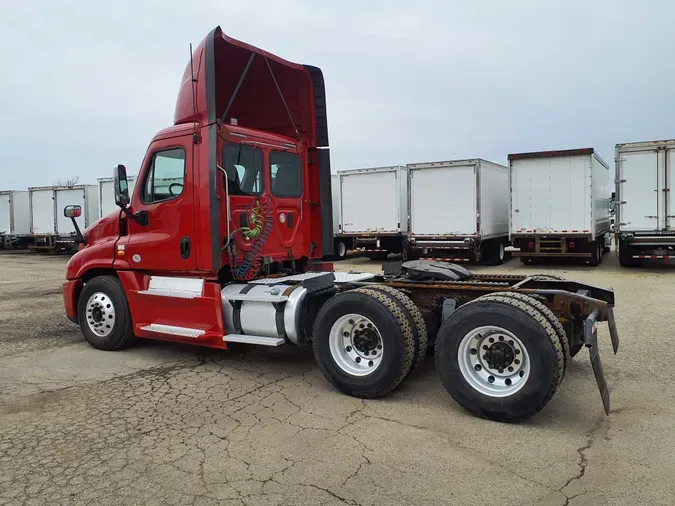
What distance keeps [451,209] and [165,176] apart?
11601 mm

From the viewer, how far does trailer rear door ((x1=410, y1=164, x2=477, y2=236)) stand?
1627cm

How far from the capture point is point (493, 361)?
4.36m

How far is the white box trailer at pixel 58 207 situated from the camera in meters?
24.7

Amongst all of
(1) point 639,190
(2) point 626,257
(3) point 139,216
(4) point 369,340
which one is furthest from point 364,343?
(2) point 626,257

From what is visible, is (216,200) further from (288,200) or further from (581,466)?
(581,466)

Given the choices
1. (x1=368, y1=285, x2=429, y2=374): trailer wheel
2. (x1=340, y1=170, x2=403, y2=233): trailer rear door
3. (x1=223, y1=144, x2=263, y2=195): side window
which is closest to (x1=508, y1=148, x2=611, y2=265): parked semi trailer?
(x1=340, y1=170, x2=403, y2=233): trailer rear door

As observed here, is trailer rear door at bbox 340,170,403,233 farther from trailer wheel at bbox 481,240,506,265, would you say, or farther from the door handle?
the door handle

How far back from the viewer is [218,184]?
589 cm

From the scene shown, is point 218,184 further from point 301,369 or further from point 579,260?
point 579,260

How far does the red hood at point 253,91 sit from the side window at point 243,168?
0.47m

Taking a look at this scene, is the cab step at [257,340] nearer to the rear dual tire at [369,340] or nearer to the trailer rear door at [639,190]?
the rear dual tire at [369,340]

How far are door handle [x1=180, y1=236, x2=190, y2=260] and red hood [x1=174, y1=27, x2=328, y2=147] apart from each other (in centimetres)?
129

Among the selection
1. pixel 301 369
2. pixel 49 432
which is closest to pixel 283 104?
pixel 301 369

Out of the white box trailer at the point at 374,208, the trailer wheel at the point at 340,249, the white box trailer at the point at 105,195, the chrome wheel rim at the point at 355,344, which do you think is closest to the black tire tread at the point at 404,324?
the chrome wheel rim at the point at 355,344
